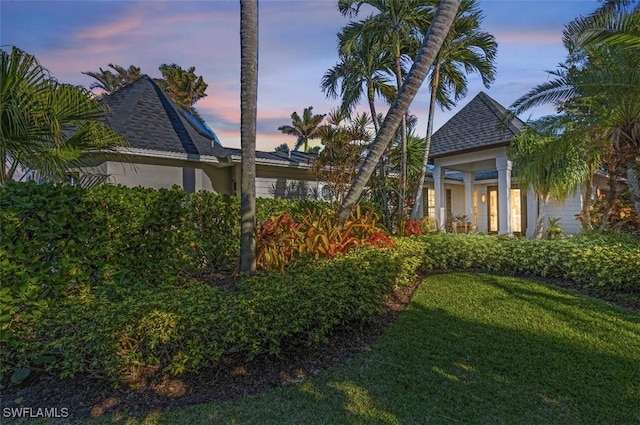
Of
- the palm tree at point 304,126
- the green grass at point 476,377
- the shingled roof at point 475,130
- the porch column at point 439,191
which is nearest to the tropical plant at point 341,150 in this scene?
the shingled roof at point 475,130

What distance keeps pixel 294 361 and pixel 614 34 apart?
23.1 ft

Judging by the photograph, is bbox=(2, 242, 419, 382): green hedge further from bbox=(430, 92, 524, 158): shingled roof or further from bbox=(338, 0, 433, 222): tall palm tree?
bbox=(430, 92, 524, 158): shingled roof

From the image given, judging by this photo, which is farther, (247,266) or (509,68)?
(509,68)

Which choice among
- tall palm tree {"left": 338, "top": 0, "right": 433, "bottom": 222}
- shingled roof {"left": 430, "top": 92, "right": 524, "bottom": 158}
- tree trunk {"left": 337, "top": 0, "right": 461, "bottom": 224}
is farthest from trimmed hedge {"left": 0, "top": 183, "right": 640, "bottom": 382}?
shingled roof {"left": 430, "top": 92, "right": 524, "bottom": 158}

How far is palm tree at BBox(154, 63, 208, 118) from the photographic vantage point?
24.8 m

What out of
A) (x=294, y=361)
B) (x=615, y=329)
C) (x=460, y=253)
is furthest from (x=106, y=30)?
(x=615, y=329)

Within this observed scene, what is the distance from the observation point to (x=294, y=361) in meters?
3.61

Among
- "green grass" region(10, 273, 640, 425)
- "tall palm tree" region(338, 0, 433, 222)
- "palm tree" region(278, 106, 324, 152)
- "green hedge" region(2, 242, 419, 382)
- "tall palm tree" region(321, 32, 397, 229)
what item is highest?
"palm tree" region(278, 106, 324, 152)

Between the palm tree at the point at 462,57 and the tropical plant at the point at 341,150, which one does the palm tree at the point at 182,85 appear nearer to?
the tropical plant at the point at 341,150

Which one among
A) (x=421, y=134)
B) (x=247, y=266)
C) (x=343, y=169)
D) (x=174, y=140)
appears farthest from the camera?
(x=421, y=134)

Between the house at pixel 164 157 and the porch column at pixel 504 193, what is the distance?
6453 mm

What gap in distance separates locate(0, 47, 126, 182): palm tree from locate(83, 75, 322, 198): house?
259 centimetres

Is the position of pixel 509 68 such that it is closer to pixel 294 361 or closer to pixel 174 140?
pixel 174 140

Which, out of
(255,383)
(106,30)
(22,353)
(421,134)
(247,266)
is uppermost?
(106,30)
